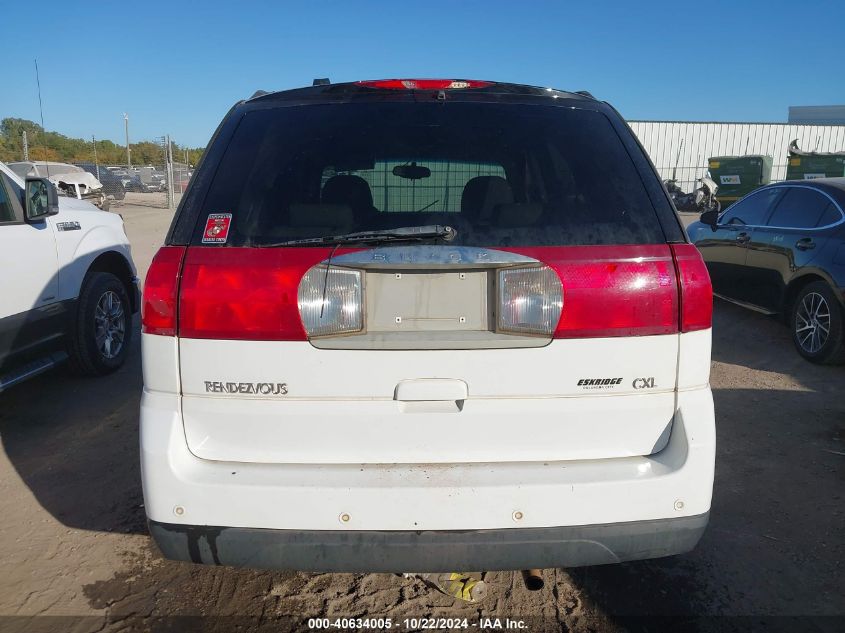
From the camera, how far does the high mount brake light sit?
2318 mm

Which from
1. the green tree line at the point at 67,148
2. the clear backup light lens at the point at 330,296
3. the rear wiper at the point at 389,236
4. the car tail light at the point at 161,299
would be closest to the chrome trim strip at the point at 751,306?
the rear wiper at the point at 389,236

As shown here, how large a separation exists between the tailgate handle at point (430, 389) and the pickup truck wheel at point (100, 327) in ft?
12.8

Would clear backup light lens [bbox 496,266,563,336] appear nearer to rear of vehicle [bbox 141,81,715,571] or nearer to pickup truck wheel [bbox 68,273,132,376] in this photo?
rear of vehicle [bbox 141,81,715,571]

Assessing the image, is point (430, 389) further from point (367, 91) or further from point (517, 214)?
point (367, 91)

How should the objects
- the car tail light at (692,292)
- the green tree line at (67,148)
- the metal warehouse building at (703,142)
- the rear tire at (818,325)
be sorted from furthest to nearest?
the green tree line at (67,148), the metal warehouse building at (703,142), the rear tire at (818,325), the car tail light at (692,292)

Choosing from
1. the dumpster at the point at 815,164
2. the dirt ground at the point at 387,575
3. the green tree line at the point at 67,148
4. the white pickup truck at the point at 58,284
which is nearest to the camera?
the dirt ground at the point at 387,575

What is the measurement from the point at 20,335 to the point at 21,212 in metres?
0.86

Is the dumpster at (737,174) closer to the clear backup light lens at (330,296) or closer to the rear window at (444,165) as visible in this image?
the rear window at (444,165)

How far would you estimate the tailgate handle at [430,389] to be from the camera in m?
1.92

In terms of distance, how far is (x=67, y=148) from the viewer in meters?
55.5

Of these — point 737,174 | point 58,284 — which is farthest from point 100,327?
point 737,174

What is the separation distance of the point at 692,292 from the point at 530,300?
53cm

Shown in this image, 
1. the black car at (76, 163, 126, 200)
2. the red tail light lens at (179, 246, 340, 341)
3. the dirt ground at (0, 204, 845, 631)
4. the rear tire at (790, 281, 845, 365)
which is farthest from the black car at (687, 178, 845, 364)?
the black car at (76, 163, 126, 200)

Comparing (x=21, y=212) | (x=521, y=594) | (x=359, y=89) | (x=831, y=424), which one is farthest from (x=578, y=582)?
(x=21, y=212)
